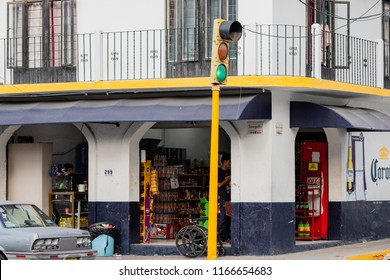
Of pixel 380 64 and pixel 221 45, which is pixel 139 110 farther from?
pixel 221 45

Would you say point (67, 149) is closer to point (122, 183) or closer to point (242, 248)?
point (122, 183)

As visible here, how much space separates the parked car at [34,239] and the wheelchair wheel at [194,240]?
10.2ft

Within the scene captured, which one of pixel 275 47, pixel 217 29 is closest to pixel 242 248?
pixel 275 47

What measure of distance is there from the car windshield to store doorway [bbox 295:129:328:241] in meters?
6.70

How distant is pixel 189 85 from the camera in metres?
22.2

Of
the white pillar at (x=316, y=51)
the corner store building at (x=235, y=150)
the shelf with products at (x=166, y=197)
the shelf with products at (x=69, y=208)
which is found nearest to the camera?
the corner store building at (x=235, y=150)

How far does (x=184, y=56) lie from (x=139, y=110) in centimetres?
160

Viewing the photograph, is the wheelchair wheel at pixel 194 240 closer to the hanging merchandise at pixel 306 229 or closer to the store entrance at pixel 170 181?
the store entrance at pixel 170 181

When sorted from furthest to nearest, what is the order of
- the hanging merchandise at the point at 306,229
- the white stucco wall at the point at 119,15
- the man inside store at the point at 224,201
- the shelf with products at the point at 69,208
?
the shelf with products at the point at 69,208
the hanging merchandise at the point at 306,229
the white stucco wall at the point at 119,15
the man inside store at the point at 224,201

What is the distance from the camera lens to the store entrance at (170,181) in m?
24.3

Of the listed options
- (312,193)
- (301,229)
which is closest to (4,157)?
(301,229)

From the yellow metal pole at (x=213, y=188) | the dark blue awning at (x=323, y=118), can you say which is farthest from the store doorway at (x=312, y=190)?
the yellow metal pole at (x=213, y=188)

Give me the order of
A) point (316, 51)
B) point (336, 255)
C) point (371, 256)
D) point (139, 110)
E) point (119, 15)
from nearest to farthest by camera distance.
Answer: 1. point (371, 256)
2. point (139, 110)
3. point (316, 51)
4. point (336, 255)
5. point (119, 15)

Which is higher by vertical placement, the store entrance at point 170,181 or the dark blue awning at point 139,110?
the dark blue awning at point 139,110
